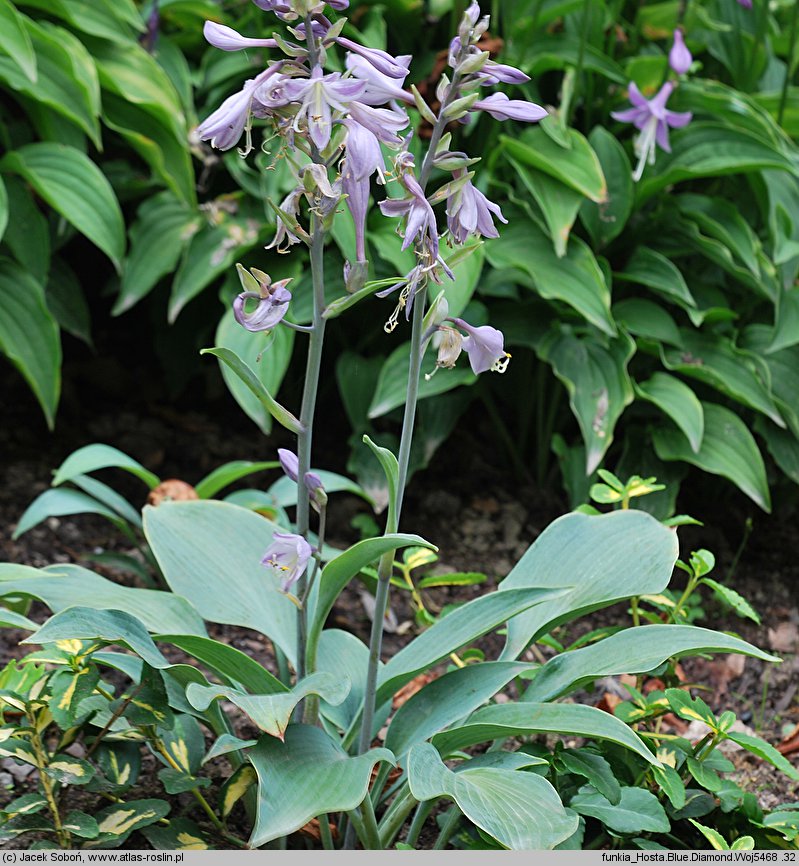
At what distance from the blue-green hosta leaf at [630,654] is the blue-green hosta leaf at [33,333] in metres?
1.63

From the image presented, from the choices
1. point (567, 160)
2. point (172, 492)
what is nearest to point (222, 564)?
point (172, 492)

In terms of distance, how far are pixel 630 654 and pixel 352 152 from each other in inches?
35.4

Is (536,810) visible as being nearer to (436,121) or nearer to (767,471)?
(436,121)

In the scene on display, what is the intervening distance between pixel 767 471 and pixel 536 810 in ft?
6.70

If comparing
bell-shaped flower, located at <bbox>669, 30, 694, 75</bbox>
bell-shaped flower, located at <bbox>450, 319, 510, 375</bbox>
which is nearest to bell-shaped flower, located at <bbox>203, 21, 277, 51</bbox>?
bell-shaped flower, located at <bbox>450, 319, 510, 375</bbox>

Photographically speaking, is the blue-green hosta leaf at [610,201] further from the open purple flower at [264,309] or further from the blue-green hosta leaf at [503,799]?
the blue-green hosta leaf at [503,799]

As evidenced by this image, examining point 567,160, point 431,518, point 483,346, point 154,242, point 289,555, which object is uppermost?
point 483,346

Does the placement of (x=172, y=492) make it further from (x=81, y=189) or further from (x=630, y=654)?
(x=630, y=654)

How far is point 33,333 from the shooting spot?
8.97ft

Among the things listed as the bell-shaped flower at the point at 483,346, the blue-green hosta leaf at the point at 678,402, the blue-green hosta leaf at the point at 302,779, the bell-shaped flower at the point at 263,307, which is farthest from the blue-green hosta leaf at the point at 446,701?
the blue-green hosta leaf at the point at 678,402

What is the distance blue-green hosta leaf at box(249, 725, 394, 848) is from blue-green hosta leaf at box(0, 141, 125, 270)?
168cm

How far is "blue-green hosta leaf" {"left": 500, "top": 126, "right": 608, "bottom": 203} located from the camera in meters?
2.83

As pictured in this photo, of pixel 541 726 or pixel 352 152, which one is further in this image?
pixel 541 726

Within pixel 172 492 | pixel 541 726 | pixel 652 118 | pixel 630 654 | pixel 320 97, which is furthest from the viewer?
pixel 652 118
